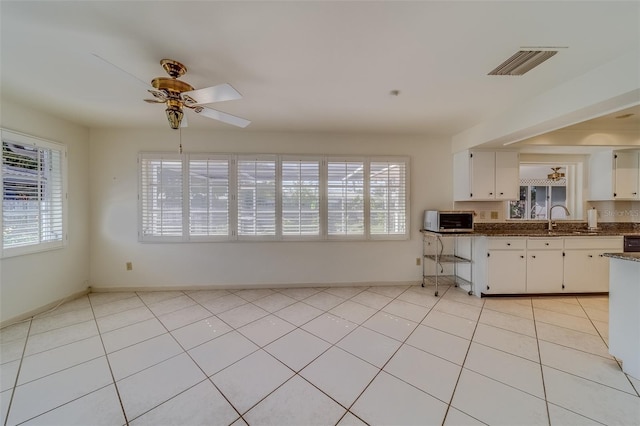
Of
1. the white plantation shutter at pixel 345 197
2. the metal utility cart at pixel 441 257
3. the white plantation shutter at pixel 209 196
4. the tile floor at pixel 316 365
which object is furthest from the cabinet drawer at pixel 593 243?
the white plantation shutter at pixel 209 196

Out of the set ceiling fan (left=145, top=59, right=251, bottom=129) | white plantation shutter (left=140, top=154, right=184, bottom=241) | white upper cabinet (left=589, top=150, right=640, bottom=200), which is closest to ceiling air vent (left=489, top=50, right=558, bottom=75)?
ceiling fan (left=145, top=59, right=251, bottom=129)

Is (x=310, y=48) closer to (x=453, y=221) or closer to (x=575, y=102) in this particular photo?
(x=575, y=102)

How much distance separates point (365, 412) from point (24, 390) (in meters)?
2.41

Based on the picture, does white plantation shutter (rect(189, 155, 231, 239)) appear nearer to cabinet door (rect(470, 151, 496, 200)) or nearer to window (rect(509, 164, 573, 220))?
cabinet door (rect(470, 151, 496, 200))

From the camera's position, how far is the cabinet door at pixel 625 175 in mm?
3410

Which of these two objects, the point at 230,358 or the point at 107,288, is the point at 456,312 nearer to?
the point at 230,358

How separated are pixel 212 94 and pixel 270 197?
194 cm

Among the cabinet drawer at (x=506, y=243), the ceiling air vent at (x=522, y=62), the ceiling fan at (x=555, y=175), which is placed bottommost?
the cabinet drawer at (x=506, y=243)

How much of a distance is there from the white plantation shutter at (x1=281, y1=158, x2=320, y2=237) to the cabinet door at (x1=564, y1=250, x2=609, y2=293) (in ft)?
11.7

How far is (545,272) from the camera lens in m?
3.14

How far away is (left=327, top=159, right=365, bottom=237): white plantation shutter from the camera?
11.7 feet

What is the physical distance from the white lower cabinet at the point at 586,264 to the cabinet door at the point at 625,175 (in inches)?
34.9

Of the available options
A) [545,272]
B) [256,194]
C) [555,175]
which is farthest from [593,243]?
[256,194]

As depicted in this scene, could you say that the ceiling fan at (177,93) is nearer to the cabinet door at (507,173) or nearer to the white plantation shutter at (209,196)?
the white plantation shutter at (209,196)
